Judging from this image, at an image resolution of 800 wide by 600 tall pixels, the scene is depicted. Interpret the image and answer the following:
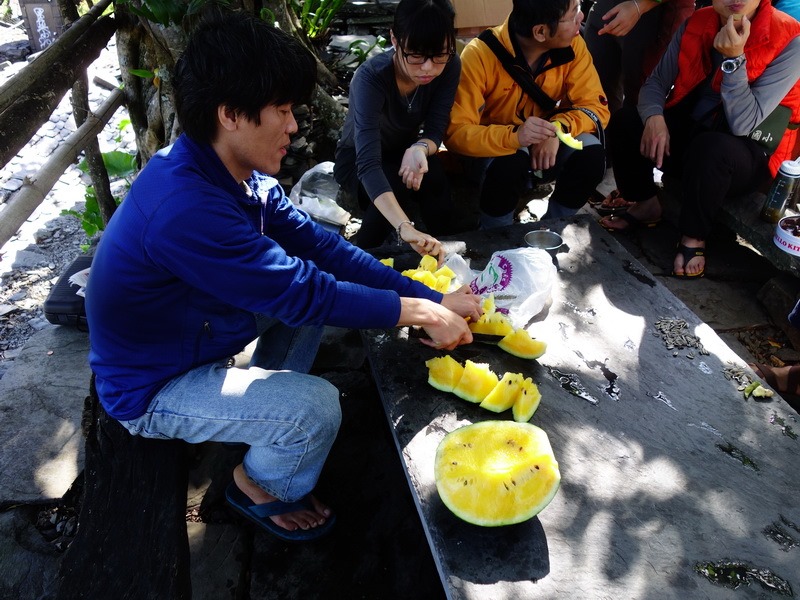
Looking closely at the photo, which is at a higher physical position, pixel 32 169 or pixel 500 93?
pixel 500 93

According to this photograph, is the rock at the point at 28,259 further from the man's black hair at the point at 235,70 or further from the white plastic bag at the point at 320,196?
the man's black hair at the point at 235,70

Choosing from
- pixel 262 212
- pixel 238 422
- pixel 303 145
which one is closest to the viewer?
pixel 238 422

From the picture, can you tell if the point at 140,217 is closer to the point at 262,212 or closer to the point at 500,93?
the point at 262,212

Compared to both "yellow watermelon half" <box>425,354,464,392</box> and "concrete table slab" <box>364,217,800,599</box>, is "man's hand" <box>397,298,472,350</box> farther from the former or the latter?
"concrete table slab" <box>364,217,800,599</box>

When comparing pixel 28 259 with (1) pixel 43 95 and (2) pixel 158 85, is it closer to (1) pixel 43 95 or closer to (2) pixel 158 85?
(2) pixel 158 85

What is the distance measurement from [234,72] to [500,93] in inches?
80.6

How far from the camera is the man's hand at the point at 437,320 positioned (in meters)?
2.08

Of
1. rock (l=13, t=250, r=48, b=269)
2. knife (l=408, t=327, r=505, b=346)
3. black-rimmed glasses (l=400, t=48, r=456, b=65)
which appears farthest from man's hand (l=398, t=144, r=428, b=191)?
rock (l=13, t=250, r=48, b=269)

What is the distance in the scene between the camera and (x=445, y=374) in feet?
7.18

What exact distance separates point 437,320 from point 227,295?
749 millimetres

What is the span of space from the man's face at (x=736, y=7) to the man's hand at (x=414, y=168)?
174 centimetres

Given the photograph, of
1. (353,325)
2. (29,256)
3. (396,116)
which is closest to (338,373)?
(353,325)

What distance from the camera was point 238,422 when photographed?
191 cm

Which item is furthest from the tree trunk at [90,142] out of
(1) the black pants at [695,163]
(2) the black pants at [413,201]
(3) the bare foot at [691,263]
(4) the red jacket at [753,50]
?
(3) the bare foot at [691,263]
